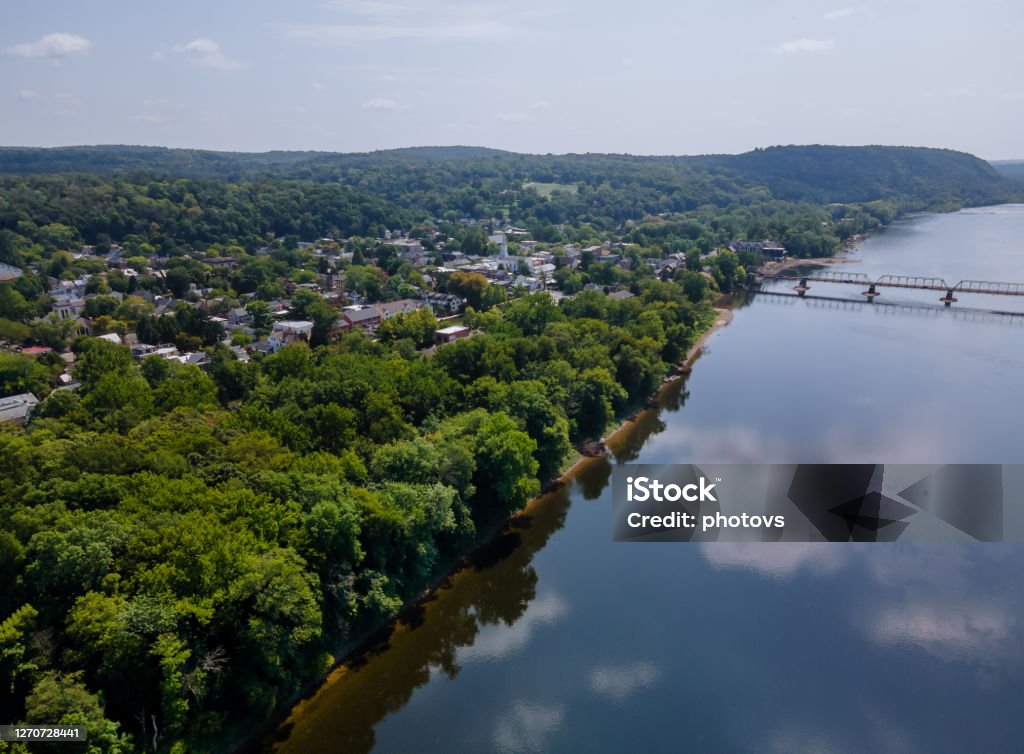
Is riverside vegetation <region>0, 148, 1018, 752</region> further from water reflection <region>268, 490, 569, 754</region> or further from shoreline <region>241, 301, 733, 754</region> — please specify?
water reflection <region>268, 490, 569, 754</region>

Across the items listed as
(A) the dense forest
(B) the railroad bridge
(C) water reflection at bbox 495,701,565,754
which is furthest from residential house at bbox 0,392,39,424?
(B) the railroad bridge

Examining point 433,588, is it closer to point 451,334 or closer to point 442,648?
point 442,648

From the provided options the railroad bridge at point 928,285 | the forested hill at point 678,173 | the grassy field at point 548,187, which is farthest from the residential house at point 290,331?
the grassy field at point 548,187

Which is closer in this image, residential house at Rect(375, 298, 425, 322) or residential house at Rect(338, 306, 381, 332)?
residential house at Rect(338, 306, 381, 332)

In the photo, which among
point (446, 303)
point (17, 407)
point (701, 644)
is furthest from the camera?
point (446, 303)

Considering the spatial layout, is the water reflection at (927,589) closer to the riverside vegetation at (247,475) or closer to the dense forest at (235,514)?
the riverside vegetation at (247,475)

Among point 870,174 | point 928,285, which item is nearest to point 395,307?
point 928,285
